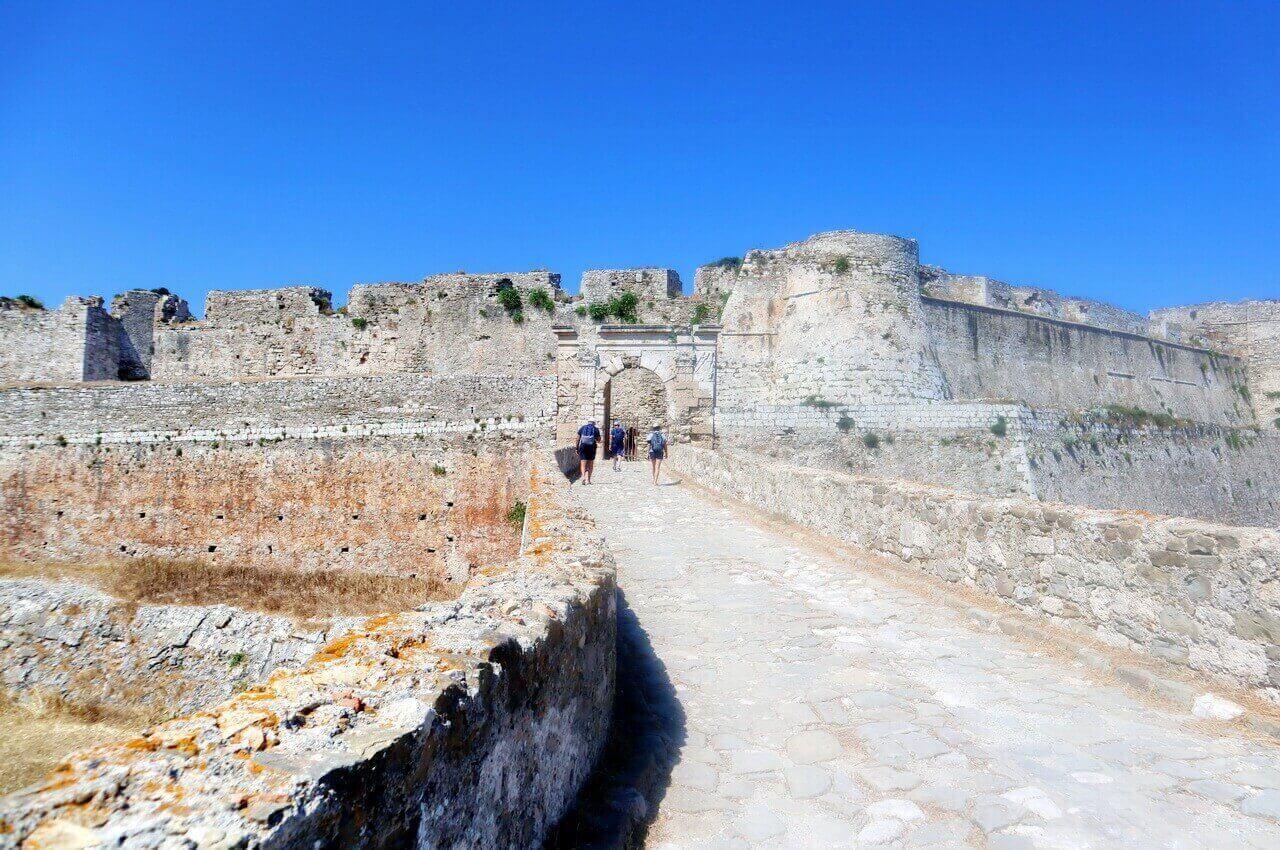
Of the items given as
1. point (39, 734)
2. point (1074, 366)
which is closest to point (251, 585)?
point (39, 734)

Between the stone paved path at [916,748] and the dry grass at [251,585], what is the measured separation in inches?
460

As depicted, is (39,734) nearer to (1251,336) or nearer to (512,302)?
(512,302)

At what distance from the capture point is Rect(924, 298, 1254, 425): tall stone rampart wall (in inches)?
985

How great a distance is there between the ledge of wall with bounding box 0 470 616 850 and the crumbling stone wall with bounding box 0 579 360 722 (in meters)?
10.5

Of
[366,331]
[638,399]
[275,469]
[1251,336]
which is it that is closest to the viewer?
[275,469]

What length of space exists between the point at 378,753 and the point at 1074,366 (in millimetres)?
31640

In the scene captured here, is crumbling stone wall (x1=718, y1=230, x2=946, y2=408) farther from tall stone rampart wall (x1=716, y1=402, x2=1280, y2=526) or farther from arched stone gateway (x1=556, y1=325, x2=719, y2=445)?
arched stone gateway (x1=556, y1=325, x2=719, y2=445)

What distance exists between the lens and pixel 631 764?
10.7 feet

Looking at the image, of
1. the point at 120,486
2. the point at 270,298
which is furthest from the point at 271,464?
the point at 270,298

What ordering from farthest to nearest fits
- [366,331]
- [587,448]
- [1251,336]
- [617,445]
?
[1251,336] → [366,331] → [617,445] → [587,448]

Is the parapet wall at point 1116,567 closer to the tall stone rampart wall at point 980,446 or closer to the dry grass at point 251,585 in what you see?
the tall stone rampart wall at point 980,446

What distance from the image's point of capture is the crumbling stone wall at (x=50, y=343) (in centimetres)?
2214

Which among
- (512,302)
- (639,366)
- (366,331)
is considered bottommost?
(639,366)

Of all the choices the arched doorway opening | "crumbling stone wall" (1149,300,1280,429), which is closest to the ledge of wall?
the arched doorway opening
